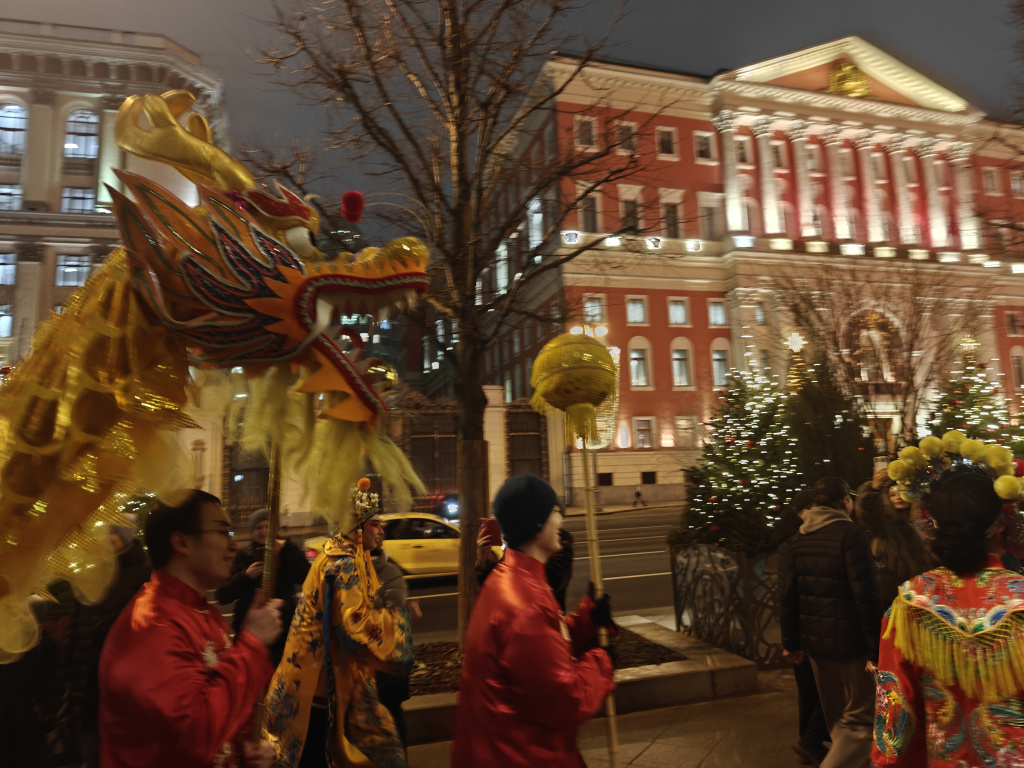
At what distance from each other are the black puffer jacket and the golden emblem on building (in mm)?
46863

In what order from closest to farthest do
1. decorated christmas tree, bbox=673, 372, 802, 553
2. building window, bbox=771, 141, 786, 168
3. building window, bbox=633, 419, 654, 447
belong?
1. decorated christmas tree, bbox=673, 372, 802, 553
2. building window, bbox=633, 419, 654, 447
3. building window, bbox=771, 141, 786, 168

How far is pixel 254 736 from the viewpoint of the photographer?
2.15 m

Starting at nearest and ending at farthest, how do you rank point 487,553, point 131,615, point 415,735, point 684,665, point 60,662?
point 131,615
point 60,662
point 487,553
point 415,735
point 684,665

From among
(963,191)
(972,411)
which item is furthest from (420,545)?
(963,191)

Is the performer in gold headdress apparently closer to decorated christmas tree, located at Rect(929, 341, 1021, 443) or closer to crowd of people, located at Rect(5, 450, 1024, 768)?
crowd of people, located at Rect(5, 450, 1024, 768)

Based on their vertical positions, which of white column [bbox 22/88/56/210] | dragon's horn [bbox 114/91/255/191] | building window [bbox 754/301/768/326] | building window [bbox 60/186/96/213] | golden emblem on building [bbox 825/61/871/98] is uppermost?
golden emblem on building [bbox 825/61/871/98]

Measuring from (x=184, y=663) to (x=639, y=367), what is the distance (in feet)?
120

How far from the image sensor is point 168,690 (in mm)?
1794

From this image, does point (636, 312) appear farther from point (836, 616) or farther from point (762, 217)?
point (836, 616)

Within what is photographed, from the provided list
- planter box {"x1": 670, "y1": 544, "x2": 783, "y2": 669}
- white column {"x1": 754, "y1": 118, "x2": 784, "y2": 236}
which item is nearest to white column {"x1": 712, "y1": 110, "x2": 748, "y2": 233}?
white column {"x1": 754, "y1": 118, "x2": 784, "y2": 236}

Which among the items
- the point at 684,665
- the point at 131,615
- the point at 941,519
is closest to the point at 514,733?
the point at 131,615

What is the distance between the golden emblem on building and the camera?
4297 cm

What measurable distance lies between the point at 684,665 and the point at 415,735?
97.0 inches

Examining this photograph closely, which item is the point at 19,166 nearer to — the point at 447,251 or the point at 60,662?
the point at 447,251
